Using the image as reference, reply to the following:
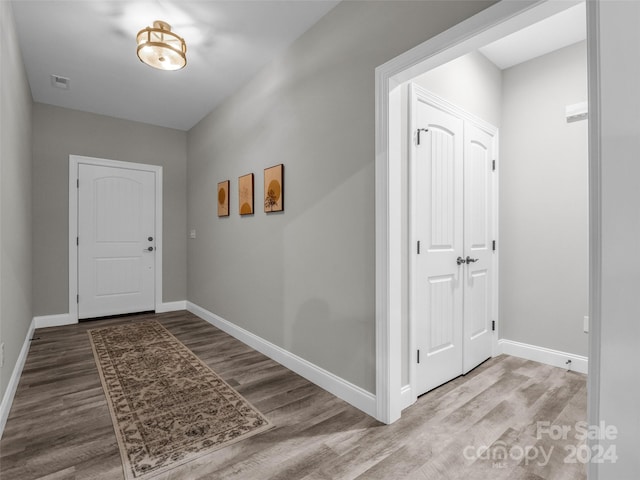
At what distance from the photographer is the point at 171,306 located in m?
4.93

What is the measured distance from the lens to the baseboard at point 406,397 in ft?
6.82

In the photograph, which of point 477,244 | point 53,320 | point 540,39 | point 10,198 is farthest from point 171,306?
point 540,39

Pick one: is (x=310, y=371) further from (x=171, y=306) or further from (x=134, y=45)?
(x=171, y=306)

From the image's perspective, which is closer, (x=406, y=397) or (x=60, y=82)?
(x=406, y=397)

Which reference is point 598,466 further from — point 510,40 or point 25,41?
point 25,41

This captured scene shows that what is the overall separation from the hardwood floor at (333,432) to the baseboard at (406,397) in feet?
0.13

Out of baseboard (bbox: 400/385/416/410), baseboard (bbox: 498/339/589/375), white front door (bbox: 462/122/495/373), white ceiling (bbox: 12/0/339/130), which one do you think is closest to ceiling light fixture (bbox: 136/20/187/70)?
white ceiling (bbox: 12/0/339/130)

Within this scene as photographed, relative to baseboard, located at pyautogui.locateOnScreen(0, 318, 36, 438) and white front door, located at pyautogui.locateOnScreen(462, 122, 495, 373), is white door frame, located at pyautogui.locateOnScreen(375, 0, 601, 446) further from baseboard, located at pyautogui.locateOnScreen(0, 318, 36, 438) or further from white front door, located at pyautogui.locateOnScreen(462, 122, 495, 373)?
baseboard, located at pyautogui.locateOnScreen(0, 318, 36, 438)

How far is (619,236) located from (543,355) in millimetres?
2378

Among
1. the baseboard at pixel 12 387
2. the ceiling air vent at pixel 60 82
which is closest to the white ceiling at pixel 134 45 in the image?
the ceiling air vent at pixel 60 82

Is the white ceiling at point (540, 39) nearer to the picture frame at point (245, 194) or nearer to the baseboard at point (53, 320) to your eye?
the picture frame at point (245, 194)

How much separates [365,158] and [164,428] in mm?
2022

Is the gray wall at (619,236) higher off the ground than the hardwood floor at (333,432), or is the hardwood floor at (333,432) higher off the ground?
the gray wall at (619,236)

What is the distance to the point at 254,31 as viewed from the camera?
8.59 ft
